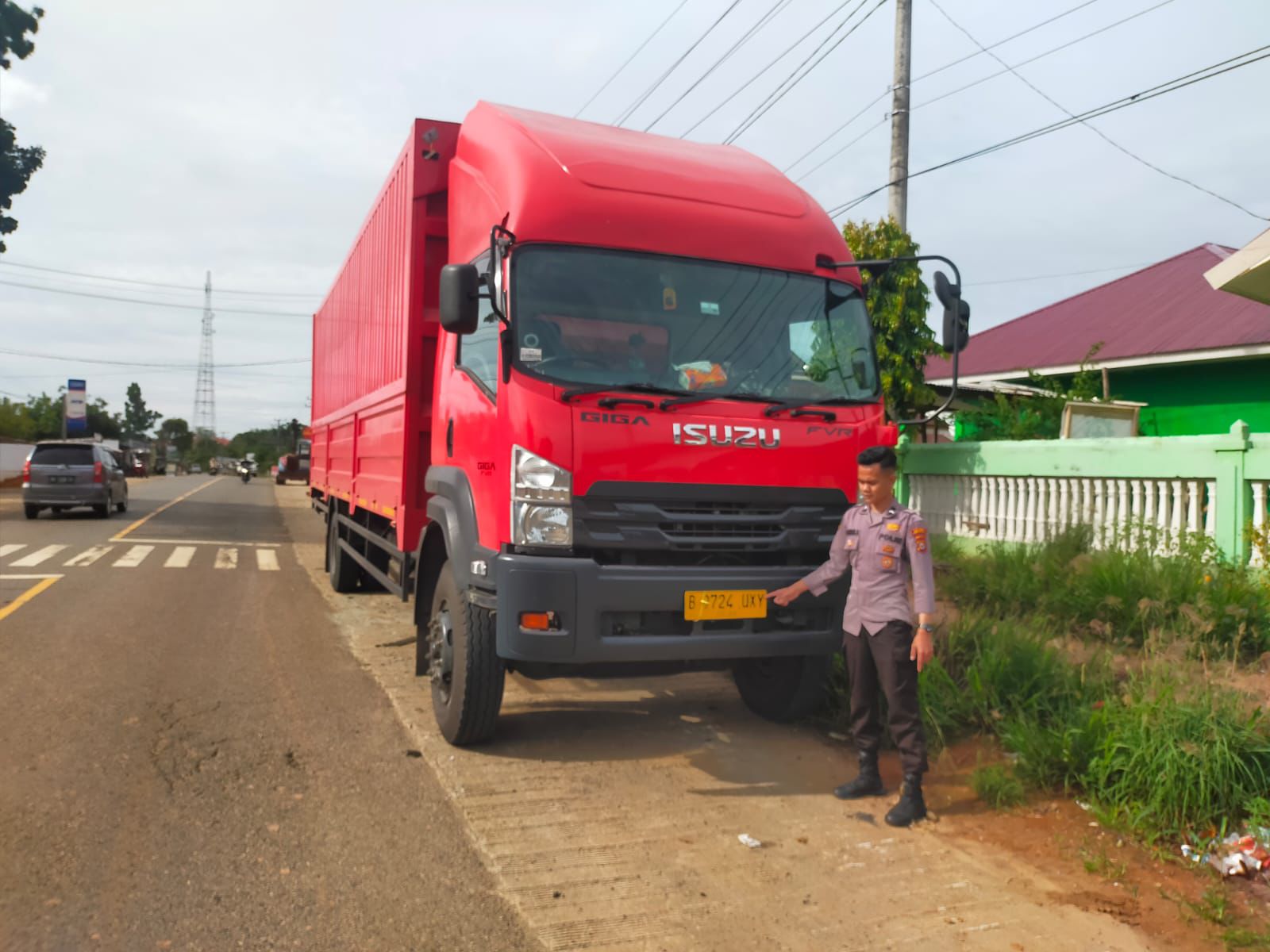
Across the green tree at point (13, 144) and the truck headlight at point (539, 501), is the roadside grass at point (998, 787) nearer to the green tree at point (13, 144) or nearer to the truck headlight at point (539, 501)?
the truck headlight at point (539, 501)

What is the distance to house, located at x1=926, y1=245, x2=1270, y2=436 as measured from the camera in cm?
1265

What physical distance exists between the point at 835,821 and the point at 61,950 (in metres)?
2.99

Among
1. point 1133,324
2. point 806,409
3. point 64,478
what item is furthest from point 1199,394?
point 64,478

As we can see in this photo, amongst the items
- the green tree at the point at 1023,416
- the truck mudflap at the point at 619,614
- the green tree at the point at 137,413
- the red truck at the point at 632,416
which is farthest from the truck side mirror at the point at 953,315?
the green tree at the point at 137,413

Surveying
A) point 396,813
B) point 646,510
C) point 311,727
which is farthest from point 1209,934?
point 311,727

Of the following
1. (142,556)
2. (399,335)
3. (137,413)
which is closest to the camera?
(399,335)

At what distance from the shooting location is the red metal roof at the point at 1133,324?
13.0 meters

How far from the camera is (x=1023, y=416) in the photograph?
10.8m

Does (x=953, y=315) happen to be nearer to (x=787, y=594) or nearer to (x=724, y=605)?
(x=787, y=594)

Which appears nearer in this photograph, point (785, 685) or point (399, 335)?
point (785, 685)

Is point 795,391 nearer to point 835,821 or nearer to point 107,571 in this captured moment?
point 835,821

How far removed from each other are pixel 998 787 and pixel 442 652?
2880mm

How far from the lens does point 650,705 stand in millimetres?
6293

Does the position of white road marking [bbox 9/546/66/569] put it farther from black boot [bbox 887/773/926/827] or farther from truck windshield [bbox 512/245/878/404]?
black boot [bbox 887/773/926/827]
